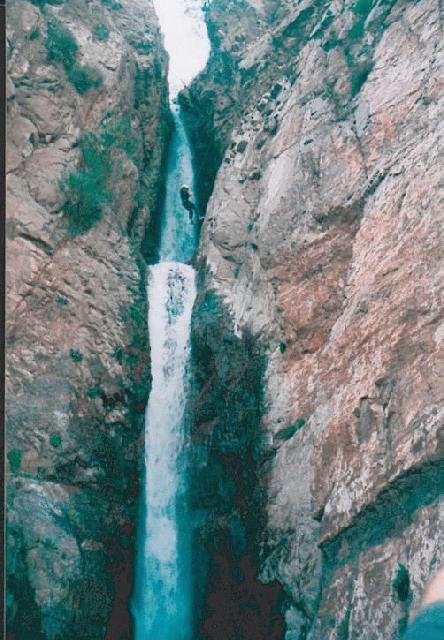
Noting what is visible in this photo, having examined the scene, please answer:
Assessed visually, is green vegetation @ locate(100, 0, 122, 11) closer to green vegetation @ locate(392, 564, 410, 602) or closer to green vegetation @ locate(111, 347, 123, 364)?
green vegetation @ locate(111, 347, 123, 364)

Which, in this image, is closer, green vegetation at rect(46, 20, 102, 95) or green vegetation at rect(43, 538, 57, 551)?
green vegetation at rect(43, 538, 57, 551)

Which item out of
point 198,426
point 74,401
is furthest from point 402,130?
point 74,401

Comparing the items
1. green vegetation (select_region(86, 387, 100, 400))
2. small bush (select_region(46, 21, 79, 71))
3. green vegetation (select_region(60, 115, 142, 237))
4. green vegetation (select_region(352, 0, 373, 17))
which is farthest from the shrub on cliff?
green vegetation (select_region(352, 0, 373, 17))

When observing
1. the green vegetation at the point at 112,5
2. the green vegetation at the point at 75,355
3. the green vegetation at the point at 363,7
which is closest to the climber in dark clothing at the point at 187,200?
the green vegetation at the point at 112,5

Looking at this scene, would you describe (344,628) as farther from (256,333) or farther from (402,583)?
(256,333)

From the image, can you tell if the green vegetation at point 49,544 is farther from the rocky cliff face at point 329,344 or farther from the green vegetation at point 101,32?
the green vegetation at point 101,32

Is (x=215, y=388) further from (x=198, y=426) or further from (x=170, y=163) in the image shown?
(x=170, y=163)
